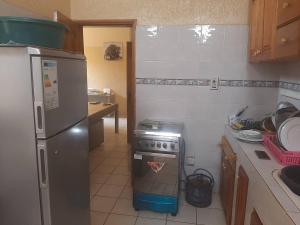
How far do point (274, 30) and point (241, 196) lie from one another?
47.6 inches

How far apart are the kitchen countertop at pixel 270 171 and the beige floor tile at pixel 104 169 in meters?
1.86

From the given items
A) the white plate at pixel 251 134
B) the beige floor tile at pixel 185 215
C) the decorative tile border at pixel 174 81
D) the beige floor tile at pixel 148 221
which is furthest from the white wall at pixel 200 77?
the beige floor tile at pixel 148 221

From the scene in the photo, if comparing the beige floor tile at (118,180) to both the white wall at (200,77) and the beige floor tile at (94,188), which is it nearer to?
the beige floor tile at (94,188)

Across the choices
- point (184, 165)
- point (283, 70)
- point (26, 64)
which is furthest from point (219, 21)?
point (26, 64)

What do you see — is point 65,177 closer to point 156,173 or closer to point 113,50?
point 156,173

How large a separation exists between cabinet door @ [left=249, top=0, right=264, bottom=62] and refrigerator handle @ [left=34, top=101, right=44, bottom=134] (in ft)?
5.82

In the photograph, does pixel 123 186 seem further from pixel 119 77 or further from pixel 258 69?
pixel 119 77

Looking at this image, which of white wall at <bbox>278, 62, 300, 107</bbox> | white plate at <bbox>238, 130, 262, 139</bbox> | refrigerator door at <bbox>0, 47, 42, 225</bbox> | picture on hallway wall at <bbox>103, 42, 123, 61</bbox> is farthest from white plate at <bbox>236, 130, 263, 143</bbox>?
picture on hallway wall at <bbox>103, 42, 123, 61</bbox>

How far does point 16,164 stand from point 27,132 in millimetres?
201

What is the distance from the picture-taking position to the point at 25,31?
144 cm

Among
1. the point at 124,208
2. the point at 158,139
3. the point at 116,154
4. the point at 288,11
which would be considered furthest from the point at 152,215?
the point at 288,11

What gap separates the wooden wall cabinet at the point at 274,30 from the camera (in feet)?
4.79

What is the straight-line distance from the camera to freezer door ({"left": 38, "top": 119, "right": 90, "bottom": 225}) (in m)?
1.40

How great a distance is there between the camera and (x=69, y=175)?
166 centimetres
